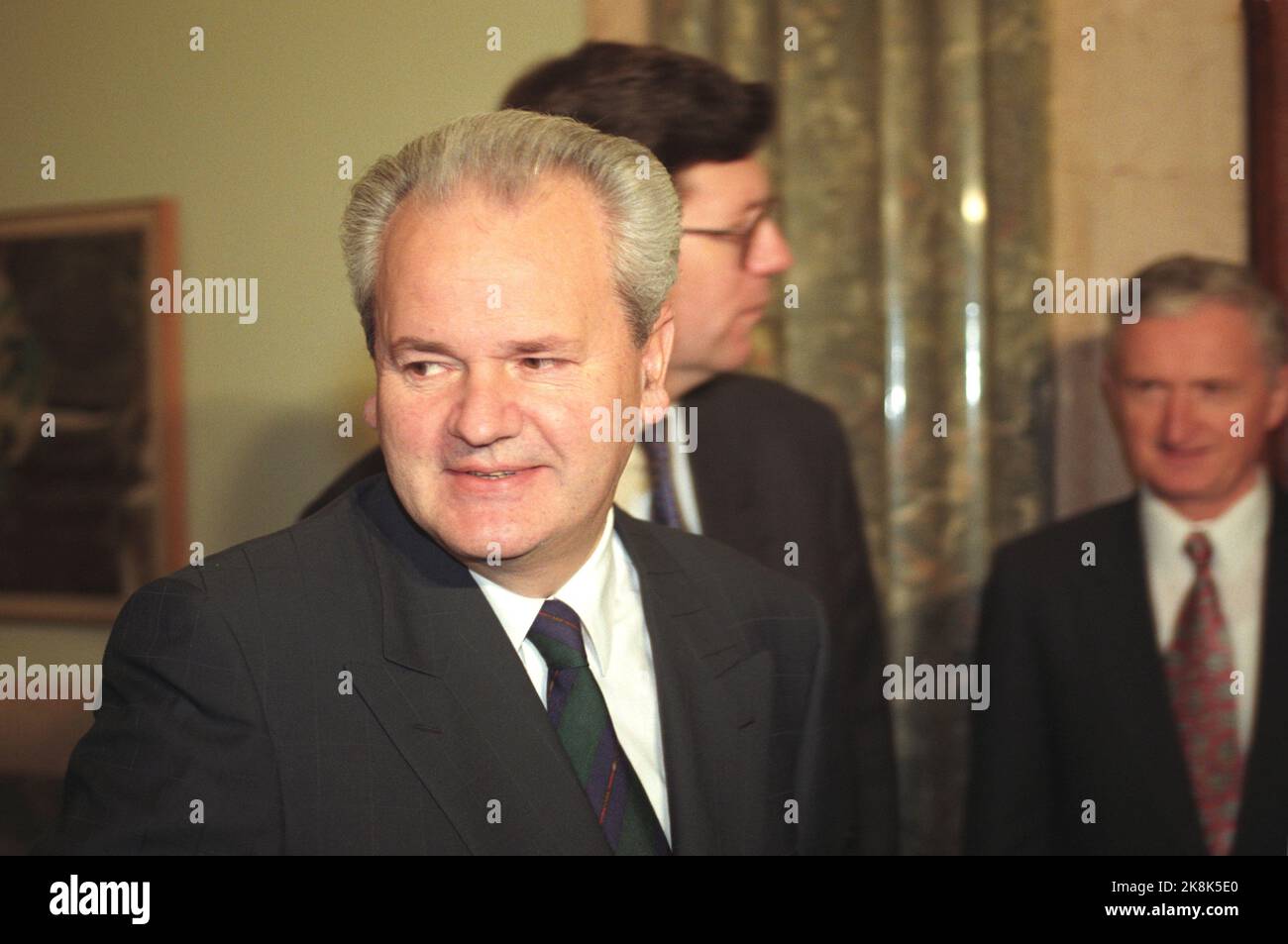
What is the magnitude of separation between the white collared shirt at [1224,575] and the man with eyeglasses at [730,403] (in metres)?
0.53

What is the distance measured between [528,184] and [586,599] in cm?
46

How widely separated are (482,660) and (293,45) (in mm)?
1868

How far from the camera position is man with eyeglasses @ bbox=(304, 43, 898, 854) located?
5.79 ft

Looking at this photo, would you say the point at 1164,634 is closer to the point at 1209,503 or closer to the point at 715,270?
the point at 1209,503

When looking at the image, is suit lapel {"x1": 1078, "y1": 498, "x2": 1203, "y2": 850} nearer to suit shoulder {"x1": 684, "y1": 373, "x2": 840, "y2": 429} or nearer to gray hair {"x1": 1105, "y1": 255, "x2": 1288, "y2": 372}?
gray hair {"x1": 1105, "y1": 255, "x2": 1288, "y2": 372}

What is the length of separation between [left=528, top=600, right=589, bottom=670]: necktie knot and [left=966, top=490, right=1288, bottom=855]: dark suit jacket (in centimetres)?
107

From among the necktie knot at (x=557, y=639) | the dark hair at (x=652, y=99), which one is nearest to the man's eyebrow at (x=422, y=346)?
the necktie knot at (x=557, y=639)

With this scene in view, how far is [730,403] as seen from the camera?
2195 millimetres

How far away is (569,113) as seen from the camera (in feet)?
5.67

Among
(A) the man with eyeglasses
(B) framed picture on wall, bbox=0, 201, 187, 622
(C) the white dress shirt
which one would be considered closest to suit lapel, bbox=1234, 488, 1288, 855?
(A) the man with eyeglasses

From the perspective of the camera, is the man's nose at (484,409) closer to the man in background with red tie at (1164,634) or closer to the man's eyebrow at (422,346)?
the man's eyebrow at (422,346)

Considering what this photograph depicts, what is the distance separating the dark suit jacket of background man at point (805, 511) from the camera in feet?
6.89

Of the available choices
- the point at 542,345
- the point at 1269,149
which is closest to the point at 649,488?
the point at 542,345
